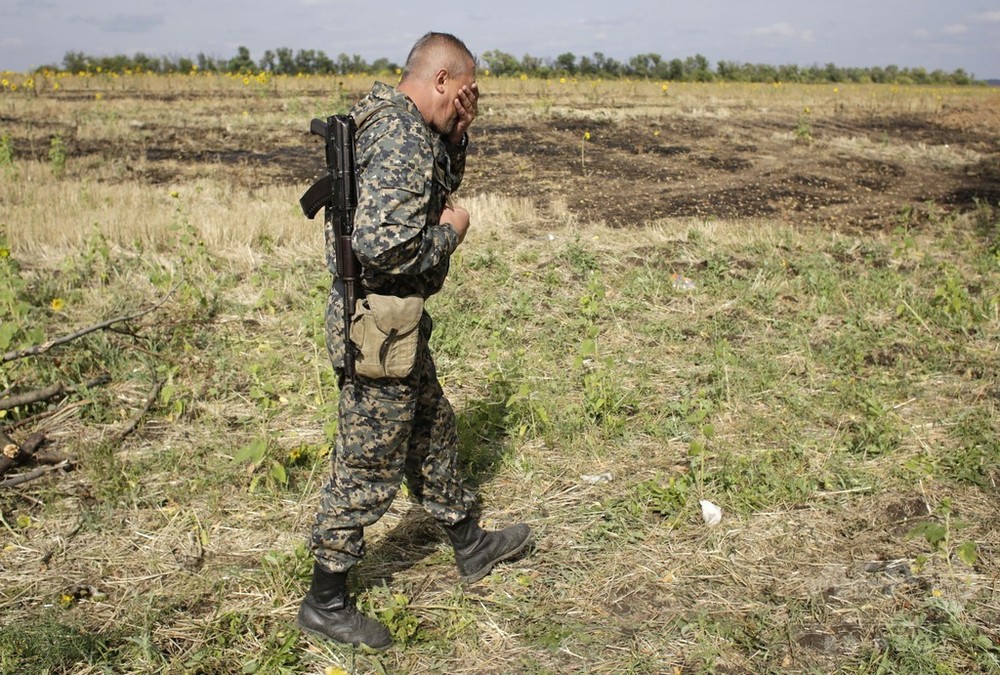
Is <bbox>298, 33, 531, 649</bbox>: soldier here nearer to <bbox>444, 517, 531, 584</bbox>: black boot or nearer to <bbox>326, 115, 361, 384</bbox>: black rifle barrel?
<bbox>326, 115, 361, 384</bbox>: black rifle barrel

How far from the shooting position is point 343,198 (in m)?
2.45

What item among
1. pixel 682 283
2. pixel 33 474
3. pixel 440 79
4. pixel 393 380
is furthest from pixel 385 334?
pixel 682 283

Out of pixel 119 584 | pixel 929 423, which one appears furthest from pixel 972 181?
pixel 119 584

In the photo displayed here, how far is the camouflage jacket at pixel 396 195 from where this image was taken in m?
2.28

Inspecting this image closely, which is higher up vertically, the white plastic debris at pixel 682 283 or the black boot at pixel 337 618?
the white plastic debris at pixel 682 283

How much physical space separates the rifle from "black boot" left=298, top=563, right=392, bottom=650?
709 mm

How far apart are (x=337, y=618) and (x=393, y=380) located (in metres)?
0.86

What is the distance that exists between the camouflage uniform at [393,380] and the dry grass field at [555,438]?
0.40 meters

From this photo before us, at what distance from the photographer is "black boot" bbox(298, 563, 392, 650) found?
105 inches

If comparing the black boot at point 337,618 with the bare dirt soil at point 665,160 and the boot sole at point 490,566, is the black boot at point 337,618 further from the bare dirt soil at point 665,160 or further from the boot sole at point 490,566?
the bare dirt soil at point 665,160

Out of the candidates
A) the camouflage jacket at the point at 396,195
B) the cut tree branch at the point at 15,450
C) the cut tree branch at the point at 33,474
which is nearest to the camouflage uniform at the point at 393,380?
the camouflage jacket at the point at 396,195

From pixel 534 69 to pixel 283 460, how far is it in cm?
3111

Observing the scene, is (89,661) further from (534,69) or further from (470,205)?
(534,69)

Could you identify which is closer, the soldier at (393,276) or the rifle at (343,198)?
the soldier at (393,276)
